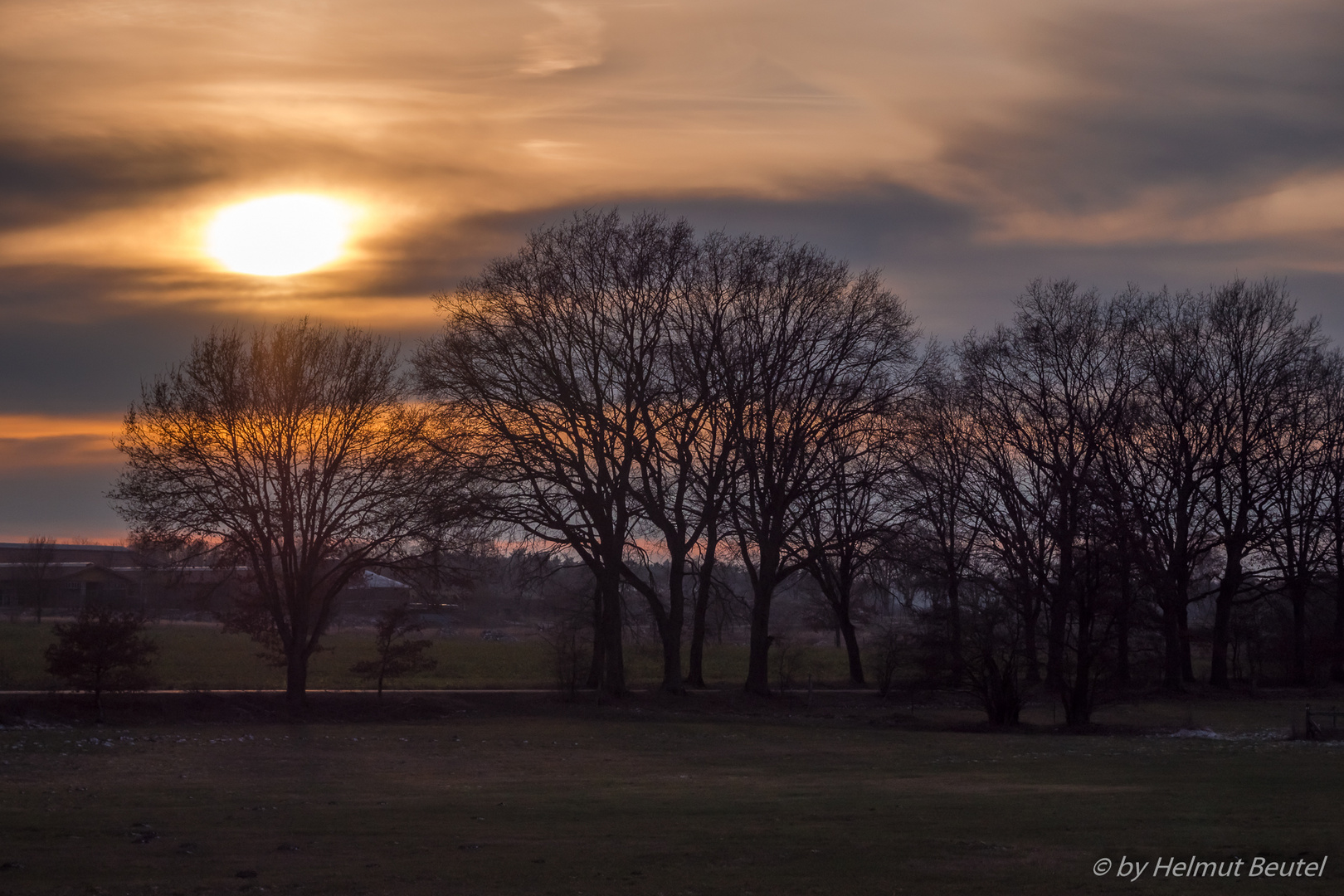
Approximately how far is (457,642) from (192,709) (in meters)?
58.1

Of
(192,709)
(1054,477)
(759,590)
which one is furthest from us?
(1054,477)

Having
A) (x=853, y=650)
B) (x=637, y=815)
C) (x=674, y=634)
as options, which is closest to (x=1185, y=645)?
(x=853, y=650)

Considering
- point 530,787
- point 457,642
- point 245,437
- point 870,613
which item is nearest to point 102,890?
point 530,787

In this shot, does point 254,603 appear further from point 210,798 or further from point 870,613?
point 870,613

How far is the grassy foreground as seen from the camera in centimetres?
1188

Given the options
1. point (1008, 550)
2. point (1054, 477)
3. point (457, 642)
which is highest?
point (1054, 477)

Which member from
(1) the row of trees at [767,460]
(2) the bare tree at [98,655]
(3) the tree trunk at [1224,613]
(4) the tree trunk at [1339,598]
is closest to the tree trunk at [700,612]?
(1) the row of trees at [767,460]

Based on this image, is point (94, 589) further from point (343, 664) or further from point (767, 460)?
point (767, 460)

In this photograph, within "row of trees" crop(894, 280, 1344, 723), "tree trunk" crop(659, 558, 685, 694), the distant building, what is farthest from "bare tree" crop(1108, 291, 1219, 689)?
the distant building

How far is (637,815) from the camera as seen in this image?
17.0 metres

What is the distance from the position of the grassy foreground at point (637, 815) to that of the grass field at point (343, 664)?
15.2 meters

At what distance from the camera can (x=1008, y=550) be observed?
4709cm

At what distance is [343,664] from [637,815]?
159 feet

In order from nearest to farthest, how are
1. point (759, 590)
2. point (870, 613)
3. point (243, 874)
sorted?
point (243, 874), point (759, 590), point (870, 613)
